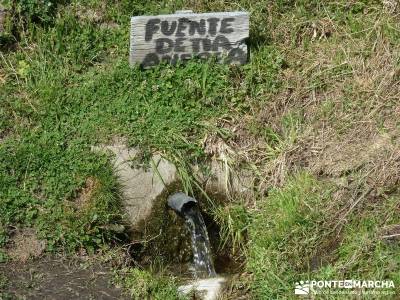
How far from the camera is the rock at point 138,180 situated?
6.25 m

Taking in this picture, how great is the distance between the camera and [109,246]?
19.2 ft

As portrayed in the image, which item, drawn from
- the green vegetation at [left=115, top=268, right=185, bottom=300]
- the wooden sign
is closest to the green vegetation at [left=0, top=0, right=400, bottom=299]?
the green vegetation at [left=115, top=268, right=185, bottom=300]

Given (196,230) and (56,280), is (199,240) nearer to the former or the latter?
(196,230)

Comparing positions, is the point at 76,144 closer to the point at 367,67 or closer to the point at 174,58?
the point at 174,58

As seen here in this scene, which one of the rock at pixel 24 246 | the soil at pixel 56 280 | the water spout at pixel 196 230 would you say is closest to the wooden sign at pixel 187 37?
the water spout at pixel 196 230

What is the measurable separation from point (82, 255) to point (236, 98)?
2.17 metres

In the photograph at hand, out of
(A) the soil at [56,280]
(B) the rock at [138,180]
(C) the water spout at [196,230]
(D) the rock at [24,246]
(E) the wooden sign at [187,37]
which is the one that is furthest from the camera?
(E) the wooden sign at [187,37]

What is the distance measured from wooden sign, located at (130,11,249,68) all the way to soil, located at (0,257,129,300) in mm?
2151

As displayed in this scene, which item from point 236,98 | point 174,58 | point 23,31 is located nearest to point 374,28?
point 236,98

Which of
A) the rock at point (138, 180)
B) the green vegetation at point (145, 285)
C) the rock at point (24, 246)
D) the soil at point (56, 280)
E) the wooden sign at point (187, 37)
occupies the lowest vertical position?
the green vegetation at point (145, 285)

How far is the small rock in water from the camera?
18.4ft

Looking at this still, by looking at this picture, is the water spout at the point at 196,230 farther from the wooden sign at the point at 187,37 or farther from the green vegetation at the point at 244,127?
the wooden sign at the point at 187,37

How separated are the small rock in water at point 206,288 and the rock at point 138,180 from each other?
33.4 inches

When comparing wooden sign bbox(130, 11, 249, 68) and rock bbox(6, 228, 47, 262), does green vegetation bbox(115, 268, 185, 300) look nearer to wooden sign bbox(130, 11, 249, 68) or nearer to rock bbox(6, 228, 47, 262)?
rock bbox(6, 228, 47, 262)
